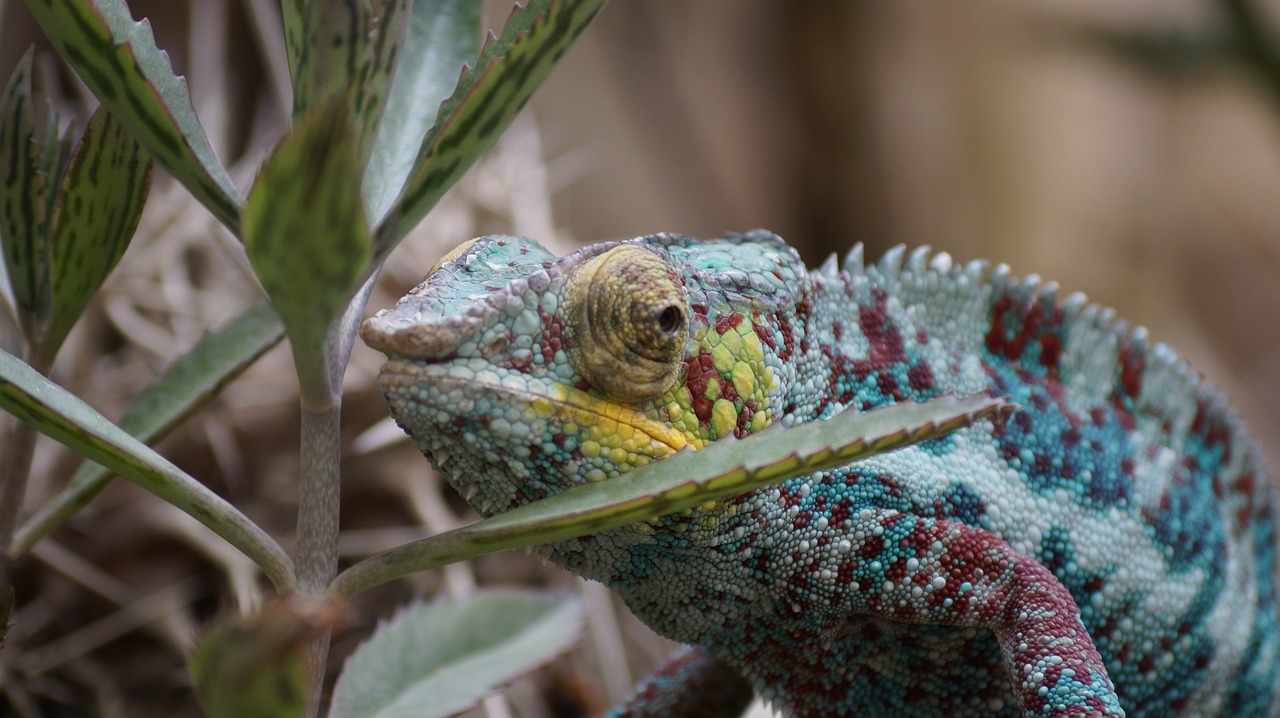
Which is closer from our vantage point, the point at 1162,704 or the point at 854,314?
the point at 854,314

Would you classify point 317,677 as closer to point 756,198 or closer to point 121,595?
point 121,595

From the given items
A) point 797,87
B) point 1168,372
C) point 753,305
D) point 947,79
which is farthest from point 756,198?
point 753,305

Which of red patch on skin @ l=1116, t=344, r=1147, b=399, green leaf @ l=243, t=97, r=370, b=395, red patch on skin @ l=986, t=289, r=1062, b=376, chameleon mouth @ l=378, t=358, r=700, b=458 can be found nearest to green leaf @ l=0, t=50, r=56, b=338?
chameleon mouth @ l=378, t=358, r=700, b=458

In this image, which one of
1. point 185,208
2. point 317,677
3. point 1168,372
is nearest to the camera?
point 317,677

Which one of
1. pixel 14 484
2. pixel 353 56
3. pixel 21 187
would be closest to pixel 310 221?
pixel 353 56

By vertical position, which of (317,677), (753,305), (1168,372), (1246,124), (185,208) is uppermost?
(185,208)

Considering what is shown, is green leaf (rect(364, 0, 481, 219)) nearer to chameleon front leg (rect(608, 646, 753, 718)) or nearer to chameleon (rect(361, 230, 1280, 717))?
chameleon (rect(361, 230, 1280, 717))

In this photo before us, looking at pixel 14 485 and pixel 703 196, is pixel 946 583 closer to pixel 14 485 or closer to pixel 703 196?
pixel 14 485

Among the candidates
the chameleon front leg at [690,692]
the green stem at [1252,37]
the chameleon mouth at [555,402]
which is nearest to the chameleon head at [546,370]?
the chameleon mouth at [555,402]
